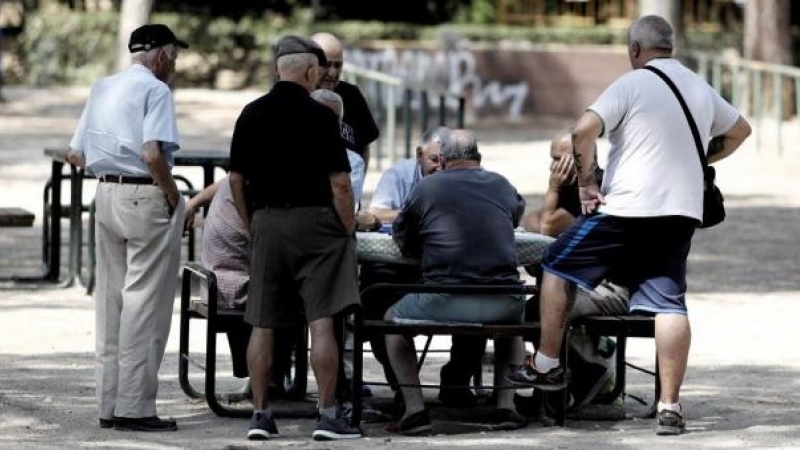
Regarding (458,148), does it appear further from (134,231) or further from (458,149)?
(134,231)

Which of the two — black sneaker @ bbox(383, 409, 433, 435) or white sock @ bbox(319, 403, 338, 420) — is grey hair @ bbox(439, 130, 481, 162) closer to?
black sneaker @ bbox(383, 409, 433, 435)

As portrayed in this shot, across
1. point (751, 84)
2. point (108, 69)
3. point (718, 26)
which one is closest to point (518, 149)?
point (751, 84)

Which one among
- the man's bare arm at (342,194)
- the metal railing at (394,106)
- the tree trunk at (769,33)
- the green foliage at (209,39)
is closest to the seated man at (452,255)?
the man's bare arm at (342,194)

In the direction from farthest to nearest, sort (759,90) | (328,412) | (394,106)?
(759,90)
(394,106)
(328,412)

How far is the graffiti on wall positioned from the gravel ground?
11.9 m

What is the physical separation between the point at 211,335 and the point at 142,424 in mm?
470

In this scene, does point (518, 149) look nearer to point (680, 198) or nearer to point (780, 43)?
point (780, 43)

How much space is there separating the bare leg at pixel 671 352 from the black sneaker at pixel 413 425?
98 centimetres

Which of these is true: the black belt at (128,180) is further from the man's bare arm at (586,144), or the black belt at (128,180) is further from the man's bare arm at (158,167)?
the man's bare arm at (586,144)

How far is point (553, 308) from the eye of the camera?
835cm

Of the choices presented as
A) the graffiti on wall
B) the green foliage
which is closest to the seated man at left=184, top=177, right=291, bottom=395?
the graffiti on wall

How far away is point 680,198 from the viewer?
8.29 meters

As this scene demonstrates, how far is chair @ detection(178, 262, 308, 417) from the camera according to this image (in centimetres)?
858

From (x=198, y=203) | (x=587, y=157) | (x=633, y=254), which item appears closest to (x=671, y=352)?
(x=633, y=254)
